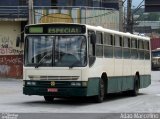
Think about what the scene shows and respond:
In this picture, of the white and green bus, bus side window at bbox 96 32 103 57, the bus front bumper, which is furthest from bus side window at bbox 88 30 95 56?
the bus front bumper

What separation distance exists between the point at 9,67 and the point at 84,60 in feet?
80.9

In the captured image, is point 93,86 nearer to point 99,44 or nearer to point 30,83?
point 99,44

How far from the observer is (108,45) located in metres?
22.7

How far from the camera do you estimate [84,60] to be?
20062 mm

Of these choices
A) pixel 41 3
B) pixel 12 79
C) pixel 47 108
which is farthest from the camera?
pixel 41 3

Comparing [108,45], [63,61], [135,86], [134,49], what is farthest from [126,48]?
[63,61]

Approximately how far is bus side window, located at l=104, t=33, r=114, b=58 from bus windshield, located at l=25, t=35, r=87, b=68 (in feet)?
7.69

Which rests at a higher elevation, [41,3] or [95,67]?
[41,3]

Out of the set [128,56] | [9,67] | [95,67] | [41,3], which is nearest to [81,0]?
[41,3]

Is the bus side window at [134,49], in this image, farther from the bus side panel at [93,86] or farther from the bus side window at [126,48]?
the bus side panel at [93,86]

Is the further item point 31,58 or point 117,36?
point 117,36

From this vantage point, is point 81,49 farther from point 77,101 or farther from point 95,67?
point 77,101

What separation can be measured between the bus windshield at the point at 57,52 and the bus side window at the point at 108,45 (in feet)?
7.69

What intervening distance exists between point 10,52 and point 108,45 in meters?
23.9
